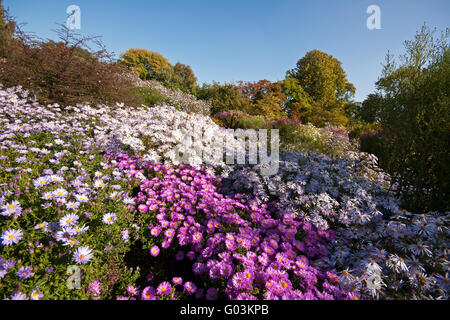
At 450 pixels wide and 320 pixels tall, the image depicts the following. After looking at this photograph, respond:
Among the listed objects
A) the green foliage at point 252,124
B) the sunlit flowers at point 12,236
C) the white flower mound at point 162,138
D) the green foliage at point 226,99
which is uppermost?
the green foliage at point 226,99

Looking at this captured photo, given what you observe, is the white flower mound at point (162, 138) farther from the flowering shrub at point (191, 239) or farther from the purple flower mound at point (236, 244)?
the purple flower mound at point (236, 244)

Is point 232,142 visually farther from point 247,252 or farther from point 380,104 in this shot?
point 247,252

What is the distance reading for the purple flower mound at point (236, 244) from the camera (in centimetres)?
164

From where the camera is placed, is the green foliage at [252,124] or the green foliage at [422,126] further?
the green foliage at [252,124]

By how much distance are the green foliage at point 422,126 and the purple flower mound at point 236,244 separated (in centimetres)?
176

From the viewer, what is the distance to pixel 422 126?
3045 millimetres

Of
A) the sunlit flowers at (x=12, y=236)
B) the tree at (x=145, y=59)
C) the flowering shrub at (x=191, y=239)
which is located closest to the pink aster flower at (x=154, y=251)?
the flowering shrub at (x=191, y=239)

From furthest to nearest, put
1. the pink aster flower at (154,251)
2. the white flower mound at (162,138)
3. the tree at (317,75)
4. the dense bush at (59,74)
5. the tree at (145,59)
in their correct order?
the tree at (145,59), the tree at (317,75), the dense bush at (59,74), the white flower mound at (162,138), the pink aster flower at (154,251)

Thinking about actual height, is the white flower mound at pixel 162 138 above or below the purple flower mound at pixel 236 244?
above

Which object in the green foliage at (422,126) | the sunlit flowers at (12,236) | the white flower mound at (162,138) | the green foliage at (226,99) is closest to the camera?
the sunlit flowers at (12,236)

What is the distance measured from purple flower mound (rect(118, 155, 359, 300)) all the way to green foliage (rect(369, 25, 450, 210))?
1760mm
